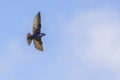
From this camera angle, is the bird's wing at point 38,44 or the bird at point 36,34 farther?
the bird's wing at point 38,44

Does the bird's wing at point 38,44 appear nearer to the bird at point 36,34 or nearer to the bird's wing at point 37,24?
the bird at point 36,34

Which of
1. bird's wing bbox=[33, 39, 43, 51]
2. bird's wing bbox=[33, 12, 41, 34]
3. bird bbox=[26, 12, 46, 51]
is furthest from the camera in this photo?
bird's wing bbox=[33, 39, 43, 51]

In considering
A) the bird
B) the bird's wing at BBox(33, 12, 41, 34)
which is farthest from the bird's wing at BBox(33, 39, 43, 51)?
the bird's wing at BBox(33, 12, 41, 34)

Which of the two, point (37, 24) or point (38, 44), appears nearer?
point (37, 24)

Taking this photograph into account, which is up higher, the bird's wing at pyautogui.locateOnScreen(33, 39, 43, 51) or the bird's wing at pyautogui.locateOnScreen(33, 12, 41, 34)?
the bird's wing at pyautogui.locateOnScreen(33, 12, 41, 34)

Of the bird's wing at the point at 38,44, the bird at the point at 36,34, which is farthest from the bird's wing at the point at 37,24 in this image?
the bird's wing at the point at 38,44

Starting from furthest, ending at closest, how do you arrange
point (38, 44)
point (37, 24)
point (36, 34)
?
point (38, 44) < point (37, 24) < point (36, 34)

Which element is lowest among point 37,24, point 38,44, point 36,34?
point 38,44

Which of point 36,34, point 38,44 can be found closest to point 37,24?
point 36,34

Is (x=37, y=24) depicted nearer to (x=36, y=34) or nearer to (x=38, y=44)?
(x=36, y=34)

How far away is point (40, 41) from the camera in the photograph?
500ft

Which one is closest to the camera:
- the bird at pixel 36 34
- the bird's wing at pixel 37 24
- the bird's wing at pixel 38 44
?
the bird at pixel 36 34

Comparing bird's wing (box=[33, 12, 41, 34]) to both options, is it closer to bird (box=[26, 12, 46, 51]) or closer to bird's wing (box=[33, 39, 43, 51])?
bird (box=[26, 12, 46, 51])

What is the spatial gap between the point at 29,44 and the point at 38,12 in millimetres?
5222
